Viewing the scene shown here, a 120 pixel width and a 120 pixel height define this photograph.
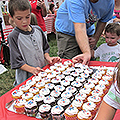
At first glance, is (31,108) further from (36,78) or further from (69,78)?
(69,78)

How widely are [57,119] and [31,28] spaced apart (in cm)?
134

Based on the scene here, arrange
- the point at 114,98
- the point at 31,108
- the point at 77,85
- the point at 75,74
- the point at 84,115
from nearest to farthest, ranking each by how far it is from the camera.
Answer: the point at 114,98 < the point at 84,115 < the point at 31,108 < the point at 77,85 < the point at 75,74

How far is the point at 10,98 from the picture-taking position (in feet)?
4.68

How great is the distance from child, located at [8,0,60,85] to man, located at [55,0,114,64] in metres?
0.34

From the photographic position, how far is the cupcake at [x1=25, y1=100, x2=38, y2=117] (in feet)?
3.99

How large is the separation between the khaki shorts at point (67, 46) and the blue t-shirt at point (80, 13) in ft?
0.24

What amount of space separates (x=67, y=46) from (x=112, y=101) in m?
1.40

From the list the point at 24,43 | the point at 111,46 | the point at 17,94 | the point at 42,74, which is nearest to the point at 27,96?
the point at 17,94

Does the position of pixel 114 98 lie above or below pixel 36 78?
above

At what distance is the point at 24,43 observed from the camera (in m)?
1.88

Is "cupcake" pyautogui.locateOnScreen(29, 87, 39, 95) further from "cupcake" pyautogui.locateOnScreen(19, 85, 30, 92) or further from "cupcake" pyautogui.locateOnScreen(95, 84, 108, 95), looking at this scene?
"cupcake" pyautogui.locateOnScreen(95, 84, 108, 95)

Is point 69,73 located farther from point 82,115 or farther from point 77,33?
point 82,115

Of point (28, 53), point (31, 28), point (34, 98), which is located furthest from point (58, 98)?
point (31, 28)

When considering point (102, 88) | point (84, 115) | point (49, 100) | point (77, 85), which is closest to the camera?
point (84, 115)
